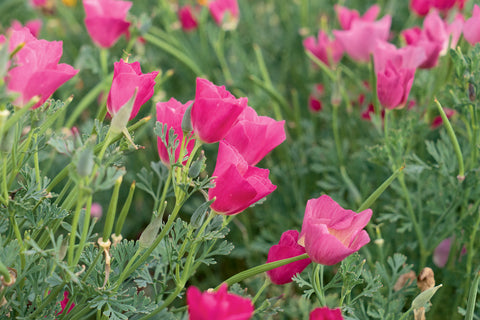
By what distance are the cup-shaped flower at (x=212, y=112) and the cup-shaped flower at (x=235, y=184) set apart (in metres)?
0.02

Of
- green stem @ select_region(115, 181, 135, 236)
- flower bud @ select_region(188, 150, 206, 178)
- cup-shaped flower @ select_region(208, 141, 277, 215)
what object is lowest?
green stem @ select_region(115, 181, 135, 236)

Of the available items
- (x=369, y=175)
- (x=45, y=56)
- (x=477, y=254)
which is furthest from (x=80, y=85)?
(x=477, y=254)

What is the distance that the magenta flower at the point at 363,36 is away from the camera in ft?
3.65

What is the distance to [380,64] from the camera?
909mm

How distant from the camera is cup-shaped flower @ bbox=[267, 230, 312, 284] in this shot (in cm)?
60

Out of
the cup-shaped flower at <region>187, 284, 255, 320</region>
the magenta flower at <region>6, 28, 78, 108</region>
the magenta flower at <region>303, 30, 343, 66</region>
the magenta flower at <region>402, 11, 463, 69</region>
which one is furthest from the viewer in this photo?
the magenta flower at <region>303, 30, 343, 66</region>

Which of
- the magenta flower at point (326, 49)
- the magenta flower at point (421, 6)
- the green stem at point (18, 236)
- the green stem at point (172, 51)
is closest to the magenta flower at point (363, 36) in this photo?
the magenta flower at point (326, 49)

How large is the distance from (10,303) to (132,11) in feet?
4.46

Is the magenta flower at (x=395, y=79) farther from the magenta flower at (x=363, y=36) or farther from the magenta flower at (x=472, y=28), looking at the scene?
the magenta flower at (x=363, y=36)

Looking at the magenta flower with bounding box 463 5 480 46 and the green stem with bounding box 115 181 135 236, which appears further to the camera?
the magenta flower with bounding box 463 5 480 46

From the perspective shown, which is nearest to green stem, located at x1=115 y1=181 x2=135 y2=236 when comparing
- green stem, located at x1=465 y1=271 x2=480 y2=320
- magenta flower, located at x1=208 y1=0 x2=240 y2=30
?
green stem, located at x1=465 y1=271 x2=480 y2=320

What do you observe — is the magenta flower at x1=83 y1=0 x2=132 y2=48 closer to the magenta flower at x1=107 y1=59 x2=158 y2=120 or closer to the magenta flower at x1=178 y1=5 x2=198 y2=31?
the magenta flower at x1=107 y1=59 x2=158 y2=120

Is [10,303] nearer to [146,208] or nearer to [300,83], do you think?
[146,208]

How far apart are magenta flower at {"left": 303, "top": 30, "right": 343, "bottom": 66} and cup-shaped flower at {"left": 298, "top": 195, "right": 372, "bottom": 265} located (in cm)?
68
